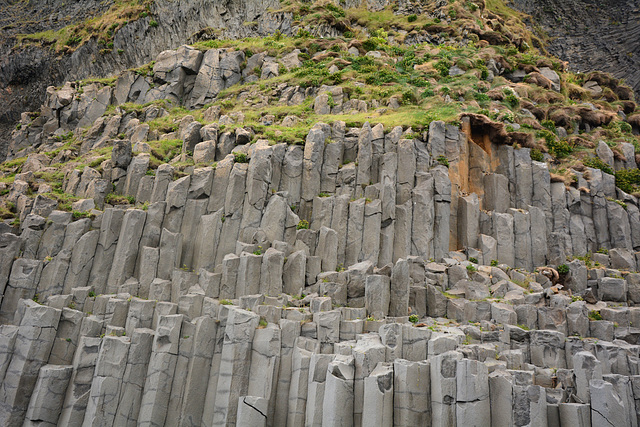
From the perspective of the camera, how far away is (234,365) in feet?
69.2

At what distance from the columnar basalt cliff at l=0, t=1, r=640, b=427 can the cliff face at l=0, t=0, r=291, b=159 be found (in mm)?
7785

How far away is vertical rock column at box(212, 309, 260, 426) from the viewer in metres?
20.7

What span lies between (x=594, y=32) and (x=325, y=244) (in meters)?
51.8

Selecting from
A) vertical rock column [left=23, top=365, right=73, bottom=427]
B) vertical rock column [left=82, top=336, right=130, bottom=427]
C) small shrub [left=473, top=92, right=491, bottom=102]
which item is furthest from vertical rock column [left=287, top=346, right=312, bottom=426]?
small shrub [left=473, top=92, right=491, bottom=102]

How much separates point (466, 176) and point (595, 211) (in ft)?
27.8

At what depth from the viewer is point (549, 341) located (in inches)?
901

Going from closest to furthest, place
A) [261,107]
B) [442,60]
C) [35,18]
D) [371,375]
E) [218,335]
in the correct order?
[371,375]
[218,335]
[261,107]
[442,60]
[35,18]

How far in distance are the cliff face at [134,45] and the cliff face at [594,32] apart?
32.5 meters

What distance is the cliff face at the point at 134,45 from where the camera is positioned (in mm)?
54438

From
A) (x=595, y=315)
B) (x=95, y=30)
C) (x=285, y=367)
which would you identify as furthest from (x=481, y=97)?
(x=95, y=30)

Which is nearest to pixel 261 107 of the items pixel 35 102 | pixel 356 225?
pixel 356 225

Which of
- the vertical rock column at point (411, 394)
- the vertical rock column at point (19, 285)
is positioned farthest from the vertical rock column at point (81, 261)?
the vertical rock column at point (411, 394)

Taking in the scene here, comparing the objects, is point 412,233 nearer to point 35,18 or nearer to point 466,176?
point 466,176

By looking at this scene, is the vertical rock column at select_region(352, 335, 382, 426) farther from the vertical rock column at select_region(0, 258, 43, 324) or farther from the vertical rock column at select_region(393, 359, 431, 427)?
the vertical rock column at select_region(0, 258, 43, 324)
